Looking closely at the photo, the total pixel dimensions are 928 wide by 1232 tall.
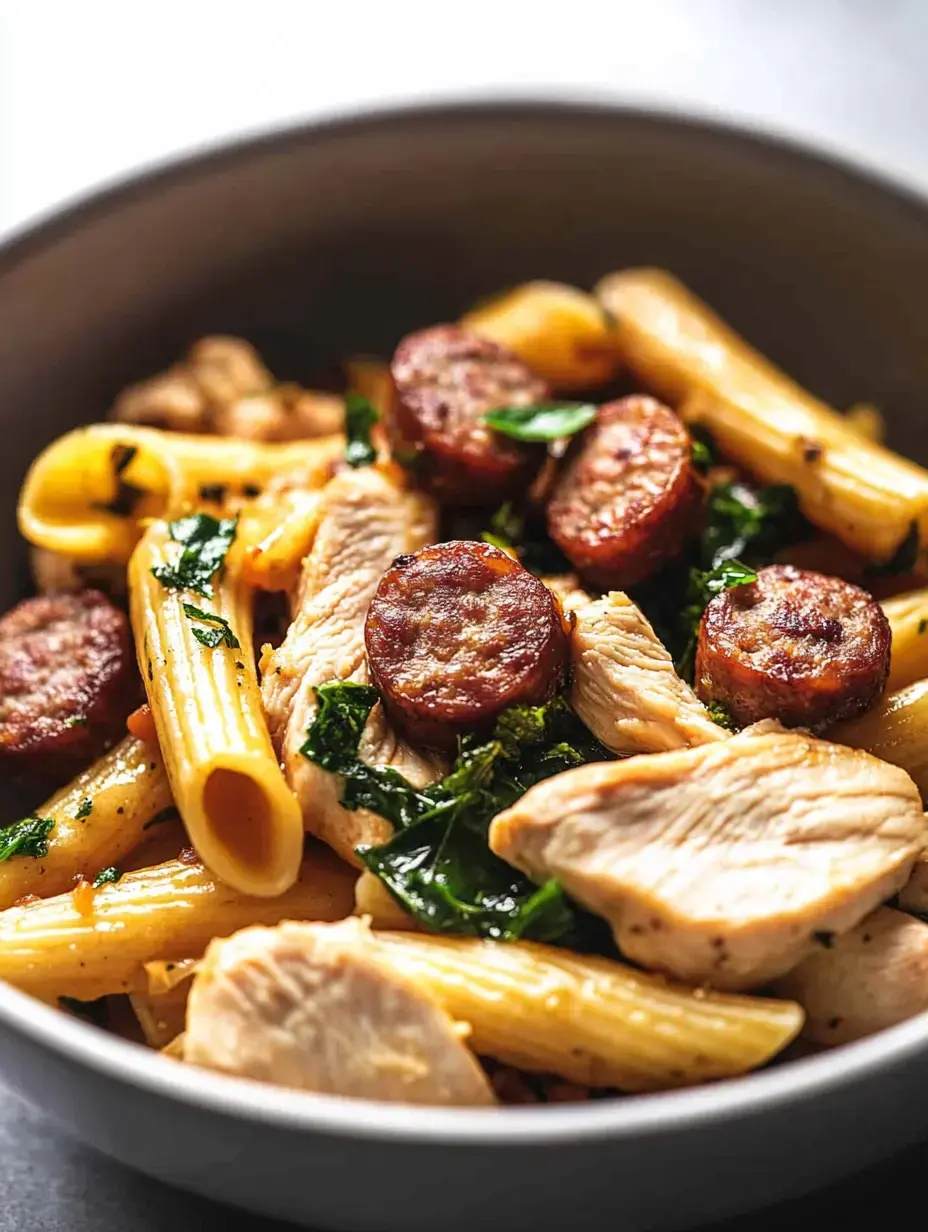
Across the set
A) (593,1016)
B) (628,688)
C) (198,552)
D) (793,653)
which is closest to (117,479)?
(198,552)

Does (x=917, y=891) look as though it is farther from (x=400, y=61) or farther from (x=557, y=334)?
(x=400, y=61)

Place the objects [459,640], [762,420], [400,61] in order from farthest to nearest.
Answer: [400,61], [762,420], [459,640]

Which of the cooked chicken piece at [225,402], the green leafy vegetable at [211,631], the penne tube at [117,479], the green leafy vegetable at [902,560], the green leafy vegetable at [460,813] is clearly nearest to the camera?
the green leafy vegetable at [460,813]

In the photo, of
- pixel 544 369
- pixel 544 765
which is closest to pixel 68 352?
pixel 544 369

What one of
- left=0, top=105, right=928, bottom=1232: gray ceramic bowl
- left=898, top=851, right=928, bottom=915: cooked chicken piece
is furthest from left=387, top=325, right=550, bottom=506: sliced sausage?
left=898, top=851, right=928, bottom=915: cooked chicken piece

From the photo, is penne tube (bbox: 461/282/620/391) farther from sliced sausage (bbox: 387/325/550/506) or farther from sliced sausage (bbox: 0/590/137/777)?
sliced sausage (bbox: 0/590/137/777)

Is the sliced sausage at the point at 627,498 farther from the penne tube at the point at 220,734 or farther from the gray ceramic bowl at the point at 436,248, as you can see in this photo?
the gray ceramic bowl at the point at 436,248

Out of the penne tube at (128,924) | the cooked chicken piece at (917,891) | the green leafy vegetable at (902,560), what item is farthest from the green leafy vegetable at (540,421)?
A: the cooked chicken piece at (917,891)
